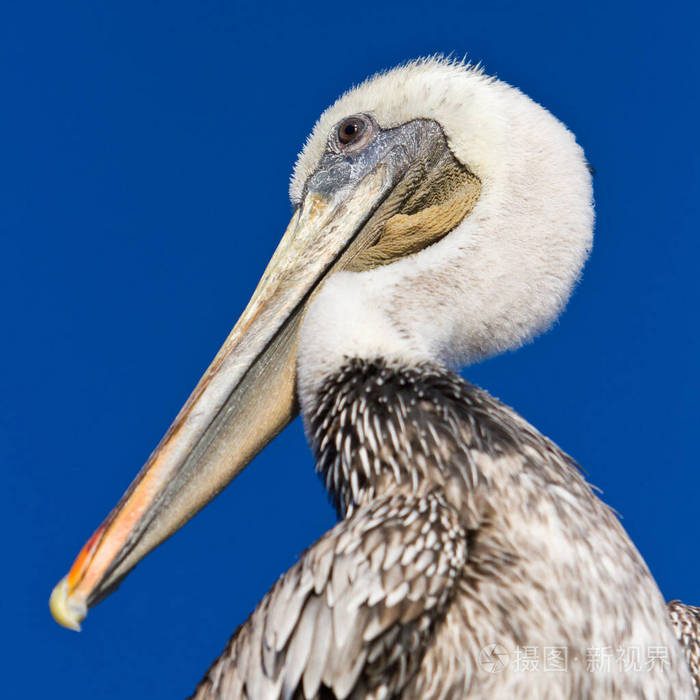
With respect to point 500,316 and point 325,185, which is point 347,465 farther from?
point 325,185

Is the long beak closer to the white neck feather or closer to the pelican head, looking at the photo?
the pelican head

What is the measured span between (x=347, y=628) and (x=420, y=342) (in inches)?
46.5

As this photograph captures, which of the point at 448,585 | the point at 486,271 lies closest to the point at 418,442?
the point at 448,585

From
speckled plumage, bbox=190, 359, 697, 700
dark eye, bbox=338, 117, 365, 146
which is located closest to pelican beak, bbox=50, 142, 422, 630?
dark eye, bbox=338, 117, 365, 146

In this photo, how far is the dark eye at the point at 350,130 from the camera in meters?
4.26

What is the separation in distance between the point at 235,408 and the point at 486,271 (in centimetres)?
112

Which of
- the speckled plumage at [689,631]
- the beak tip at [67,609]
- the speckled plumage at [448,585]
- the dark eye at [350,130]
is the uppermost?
the dark eye at [350,130]

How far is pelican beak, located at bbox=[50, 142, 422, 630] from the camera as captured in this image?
3256 mm

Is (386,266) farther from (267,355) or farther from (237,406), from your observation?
(237,406)

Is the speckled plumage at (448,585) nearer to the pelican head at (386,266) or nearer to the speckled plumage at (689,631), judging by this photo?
the pelican head at (386,266)

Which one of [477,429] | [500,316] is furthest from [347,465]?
[500,316]

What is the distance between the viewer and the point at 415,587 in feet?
8.84

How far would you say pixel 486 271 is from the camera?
3615mm

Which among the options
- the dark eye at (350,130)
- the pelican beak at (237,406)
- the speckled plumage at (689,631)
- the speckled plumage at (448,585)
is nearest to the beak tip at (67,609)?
the pelican beak at (237,406)
